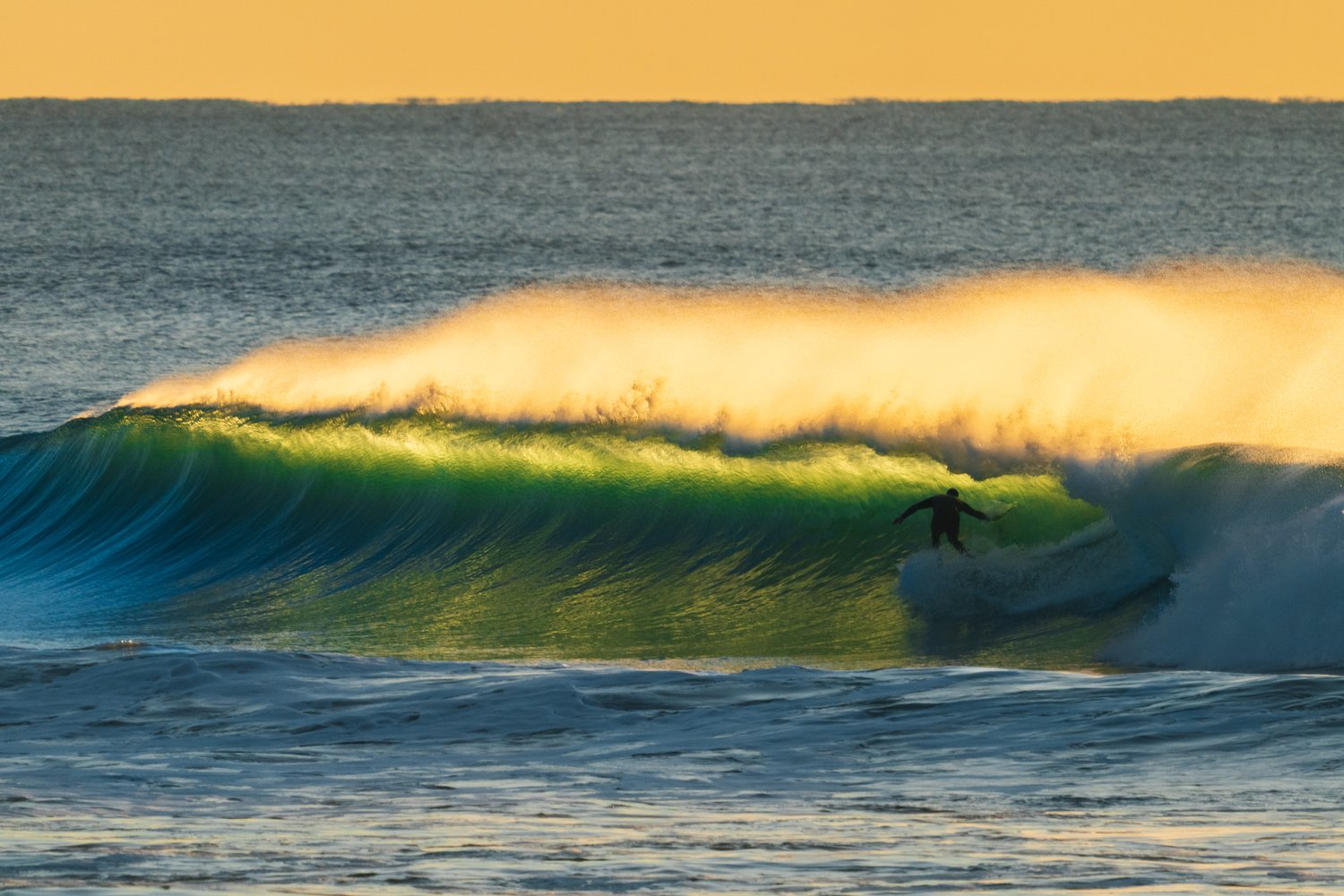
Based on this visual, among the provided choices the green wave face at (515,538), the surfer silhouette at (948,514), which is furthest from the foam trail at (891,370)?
the surfer silhouette at (948,514)

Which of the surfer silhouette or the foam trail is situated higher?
the foam trail

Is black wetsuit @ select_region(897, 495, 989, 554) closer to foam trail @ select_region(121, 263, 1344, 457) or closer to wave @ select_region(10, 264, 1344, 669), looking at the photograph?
wave @ select_region(10, 264, 1344, 669)

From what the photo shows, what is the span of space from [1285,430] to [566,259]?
4526cm

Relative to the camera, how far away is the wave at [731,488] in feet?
39.9

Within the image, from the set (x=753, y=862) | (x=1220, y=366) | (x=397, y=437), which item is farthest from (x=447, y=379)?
(x=753, y=862)

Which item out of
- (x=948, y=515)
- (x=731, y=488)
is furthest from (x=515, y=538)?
(x=948, y=515)

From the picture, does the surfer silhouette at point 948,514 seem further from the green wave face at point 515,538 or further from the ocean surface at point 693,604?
the green wave face at point 515,538

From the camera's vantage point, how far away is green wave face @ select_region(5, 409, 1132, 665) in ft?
42.0

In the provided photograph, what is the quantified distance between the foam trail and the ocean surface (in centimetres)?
6

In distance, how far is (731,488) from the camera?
→ 1578 centimetres

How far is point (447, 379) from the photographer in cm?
1891

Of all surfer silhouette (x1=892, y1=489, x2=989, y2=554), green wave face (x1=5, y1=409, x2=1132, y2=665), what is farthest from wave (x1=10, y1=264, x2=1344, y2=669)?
surfer silhouette (x1=892, y1=489, x2=989, y2=554)

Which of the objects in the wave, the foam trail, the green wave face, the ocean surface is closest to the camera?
the ocean surface

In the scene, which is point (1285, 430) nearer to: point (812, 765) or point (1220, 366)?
point (1220, 366)
